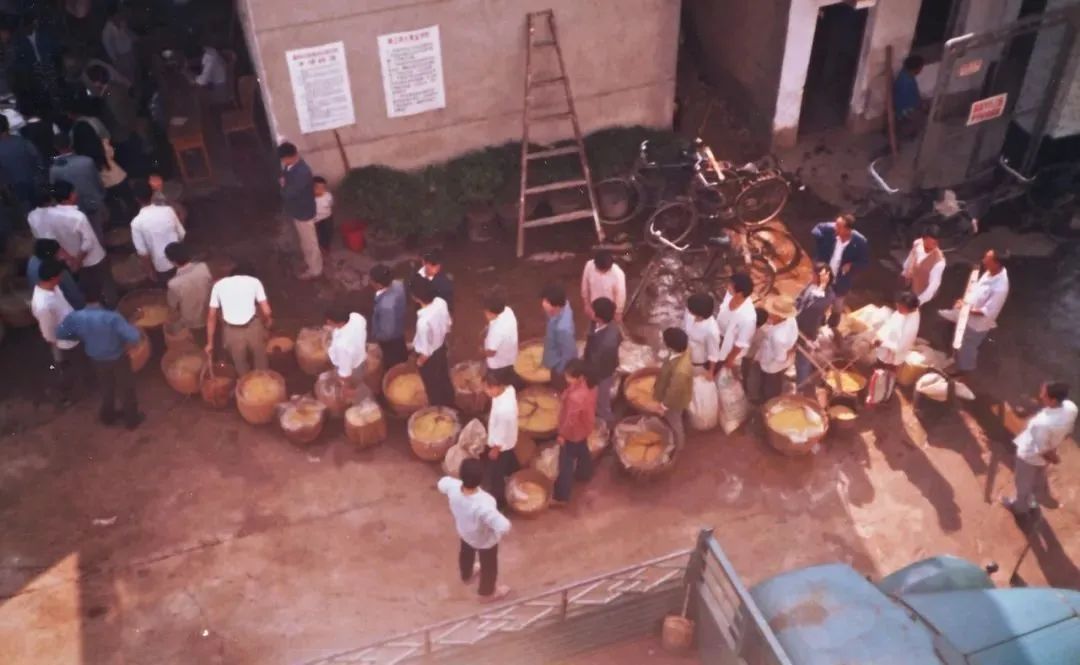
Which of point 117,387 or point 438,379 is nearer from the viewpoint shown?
point 438,379

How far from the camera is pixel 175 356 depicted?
1047 centimetres

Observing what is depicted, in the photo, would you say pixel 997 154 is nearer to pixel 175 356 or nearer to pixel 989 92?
pixel 989 92

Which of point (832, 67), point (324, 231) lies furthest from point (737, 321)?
point (832, 67)

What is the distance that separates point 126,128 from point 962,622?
39.8 ft

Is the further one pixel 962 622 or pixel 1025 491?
pixel 1025 491

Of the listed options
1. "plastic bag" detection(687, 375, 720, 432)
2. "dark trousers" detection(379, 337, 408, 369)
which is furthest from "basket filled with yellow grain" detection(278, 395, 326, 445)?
"plastic bag" detection(687, 375, 720, 432)

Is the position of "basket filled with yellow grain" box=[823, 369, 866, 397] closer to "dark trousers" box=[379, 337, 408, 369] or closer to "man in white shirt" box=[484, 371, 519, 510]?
"man in white shirt" box=[484, 371, 519, 510]

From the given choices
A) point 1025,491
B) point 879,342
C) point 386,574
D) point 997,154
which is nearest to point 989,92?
point 997,154

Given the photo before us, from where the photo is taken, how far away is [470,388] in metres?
10.1

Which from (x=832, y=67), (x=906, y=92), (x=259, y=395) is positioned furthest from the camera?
(x=832, y=67)

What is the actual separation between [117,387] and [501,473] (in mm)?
4142

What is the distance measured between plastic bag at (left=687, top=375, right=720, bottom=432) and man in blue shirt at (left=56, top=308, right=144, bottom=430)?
554 centimetres

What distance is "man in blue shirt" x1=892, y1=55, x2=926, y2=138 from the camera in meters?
13.8

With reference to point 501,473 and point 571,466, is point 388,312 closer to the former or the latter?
point 501,473
